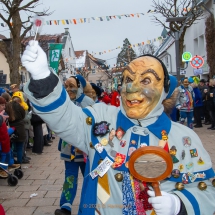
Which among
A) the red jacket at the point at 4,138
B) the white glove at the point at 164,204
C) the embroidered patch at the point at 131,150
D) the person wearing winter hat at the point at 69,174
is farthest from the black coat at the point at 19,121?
the white glove at the point at 164,204

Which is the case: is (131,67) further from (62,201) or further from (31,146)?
(31,146)

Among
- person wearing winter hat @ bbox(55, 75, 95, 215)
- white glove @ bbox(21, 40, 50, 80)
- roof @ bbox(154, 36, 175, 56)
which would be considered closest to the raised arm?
white glove @ bbox(21, 40, 50, 80)

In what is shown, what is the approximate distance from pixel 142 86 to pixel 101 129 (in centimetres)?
36

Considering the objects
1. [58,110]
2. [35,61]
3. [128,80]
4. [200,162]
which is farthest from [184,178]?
[35,61]

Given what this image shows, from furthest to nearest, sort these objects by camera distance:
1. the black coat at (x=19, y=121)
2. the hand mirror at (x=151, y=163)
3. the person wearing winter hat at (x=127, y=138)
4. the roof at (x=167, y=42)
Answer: the roof at (x=167, y=42) → the black coat at (x=19, y=121) → the person wearing winter hat at (x=127, y=138) → the hand mirror at (x=151, y=163)

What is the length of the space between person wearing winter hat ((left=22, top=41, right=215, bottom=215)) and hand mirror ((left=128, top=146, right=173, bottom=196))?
0.18 meters

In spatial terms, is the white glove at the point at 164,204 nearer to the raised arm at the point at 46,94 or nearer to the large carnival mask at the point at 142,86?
the large carnival mask at the point at 142,86

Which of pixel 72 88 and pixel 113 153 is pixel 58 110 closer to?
pixel 113 153

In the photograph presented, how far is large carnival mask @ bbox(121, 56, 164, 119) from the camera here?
77.5 inches

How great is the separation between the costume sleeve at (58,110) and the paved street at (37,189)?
2.57 m

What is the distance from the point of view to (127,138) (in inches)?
78.2

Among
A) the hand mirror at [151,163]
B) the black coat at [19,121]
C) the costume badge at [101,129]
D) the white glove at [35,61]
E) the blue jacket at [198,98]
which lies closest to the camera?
the hand mirror at [151,163]

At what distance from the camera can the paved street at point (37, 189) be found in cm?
442

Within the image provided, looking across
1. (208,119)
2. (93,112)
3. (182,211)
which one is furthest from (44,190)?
(208,119)
